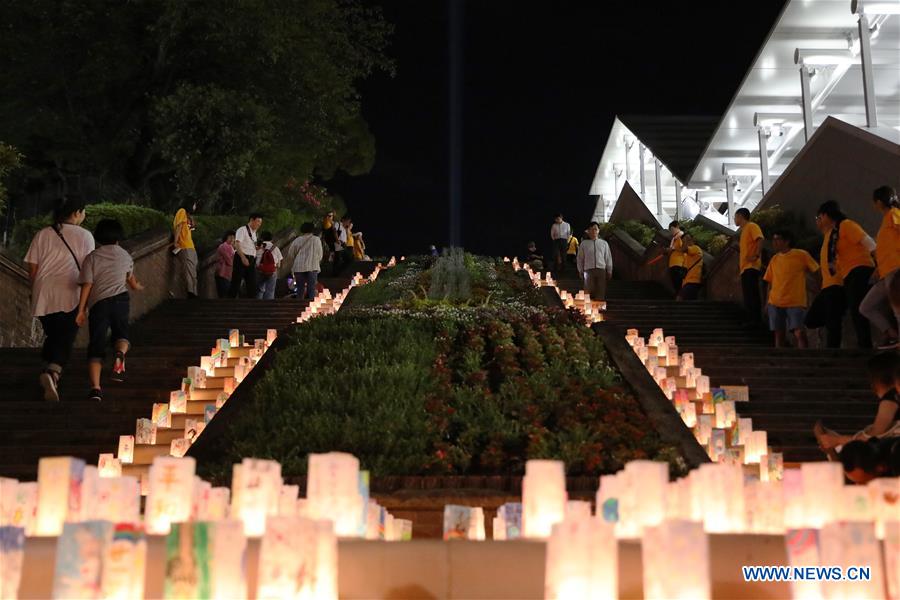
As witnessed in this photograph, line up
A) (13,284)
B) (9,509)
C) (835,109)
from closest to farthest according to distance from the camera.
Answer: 1. (9,509)
2. (13,284)
3. (835,109)

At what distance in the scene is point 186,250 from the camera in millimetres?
16203

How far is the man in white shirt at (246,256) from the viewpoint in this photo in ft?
52.9

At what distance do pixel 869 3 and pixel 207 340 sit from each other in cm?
1271

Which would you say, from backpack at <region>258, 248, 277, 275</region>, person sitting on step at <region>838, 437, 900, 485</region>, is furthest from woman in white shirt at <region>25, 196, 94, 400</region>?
backpack at <region>258, 248, 277, 275</region>

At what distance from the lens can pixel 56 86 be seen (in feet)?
70.0

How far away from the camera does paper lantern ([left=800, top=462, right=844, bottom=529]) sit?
3824 millimetres

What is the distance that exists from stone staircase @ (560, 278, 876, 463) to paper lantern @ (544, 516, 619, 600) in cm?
470

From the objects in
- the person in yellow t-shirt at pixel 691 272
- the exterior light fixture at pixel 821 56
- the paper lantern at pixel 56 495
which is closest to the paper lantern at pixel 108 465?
the paper lantern at pixel 56 495

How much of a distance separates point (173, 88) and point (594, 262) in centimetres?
1097

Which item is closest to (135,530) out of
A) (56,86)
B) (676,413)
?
(676,413)

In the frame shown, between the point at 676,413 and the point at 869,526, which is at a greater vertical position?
the point at 676,413

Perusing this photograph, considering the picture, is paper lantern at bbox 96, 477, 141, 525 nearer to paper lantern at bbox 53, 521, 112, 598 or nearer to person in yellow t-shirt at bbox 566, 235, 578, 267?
paper lantern at bbox 53, 521, 112, 598

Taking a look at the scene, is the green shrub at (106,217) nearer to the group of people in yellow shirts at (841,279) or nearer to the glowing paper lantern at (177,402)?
the glowing paper lantern at (177,402)

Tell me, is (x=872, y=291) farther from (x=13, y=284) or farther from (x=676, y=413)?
(x=13, y=284)
